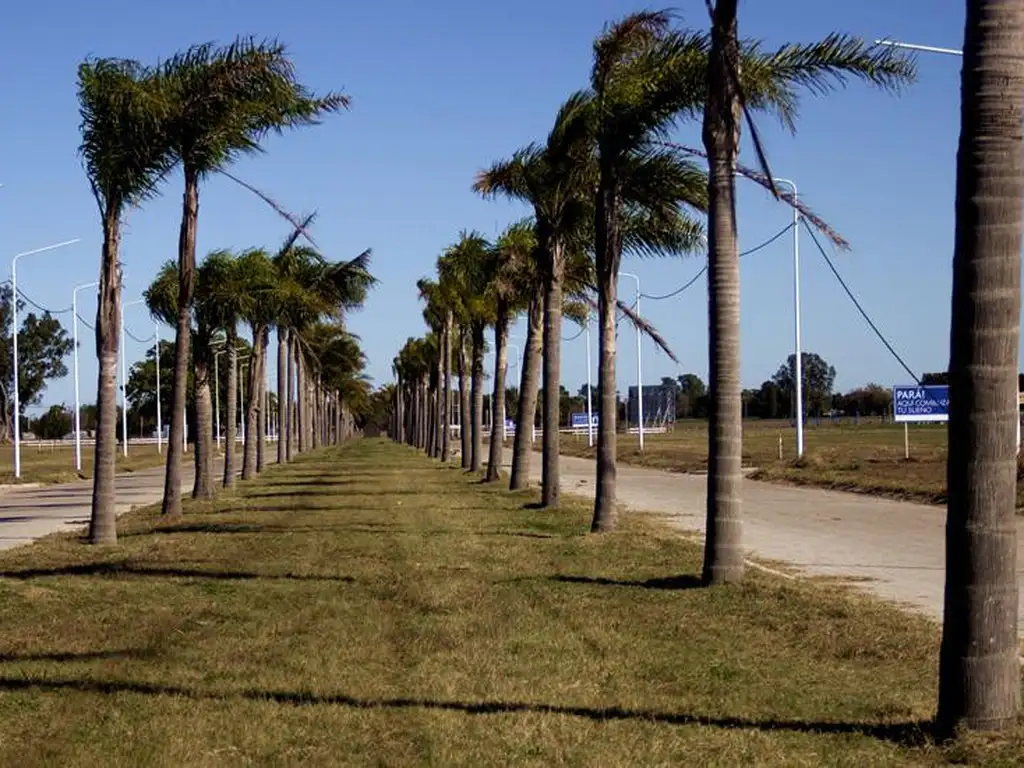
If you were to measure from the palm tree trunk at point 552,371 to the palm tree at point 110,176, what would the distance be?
8434 millimetres

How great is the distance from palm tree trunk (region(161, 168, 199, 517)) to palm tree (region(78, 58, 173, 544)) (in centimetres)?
257

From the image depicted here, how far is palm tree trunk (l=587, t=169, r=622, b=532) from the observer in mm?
20266

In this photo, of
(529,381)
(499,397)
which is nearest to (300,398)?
(499,397)

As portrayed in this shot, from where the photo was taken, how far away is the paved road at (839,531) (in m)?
15.6

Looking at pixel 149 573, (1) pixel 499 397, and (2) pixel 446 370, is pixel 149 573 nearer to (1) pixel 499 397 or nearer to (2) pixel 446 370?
(1) pixel 499 397

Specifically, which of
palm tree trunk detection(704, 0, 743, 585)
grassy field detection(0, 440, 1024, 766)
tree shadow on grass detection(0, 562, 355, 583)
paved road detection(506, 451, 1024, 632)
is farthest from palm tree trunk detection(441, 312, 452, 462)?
palm tree trunk detection(704, 0, 743, 585)

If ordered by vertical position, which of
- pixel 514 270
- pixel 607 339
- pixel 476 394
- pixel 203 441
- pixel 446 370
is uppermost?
pixel 514 270

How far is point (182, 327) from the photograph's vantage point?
917 inches

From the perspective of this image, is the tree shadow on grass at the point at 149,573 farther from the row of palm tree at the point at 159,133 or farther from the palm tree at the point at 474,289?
the palm tree at the point at 474,289

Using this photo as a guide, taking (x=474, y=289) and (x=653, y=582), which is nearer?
(x=653, y=582)

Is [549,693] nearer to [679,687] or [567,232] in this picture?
[679,687]

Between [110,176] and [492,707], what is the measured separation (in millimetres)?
13104

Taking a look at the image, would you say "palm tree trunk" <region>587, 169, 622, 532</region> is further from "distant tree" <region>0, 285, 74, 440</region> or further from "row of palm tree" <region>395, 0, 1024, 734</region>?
"distant tree" <region>0, 285, 74, 440</region>

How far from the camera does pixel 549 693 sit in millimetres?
8539
